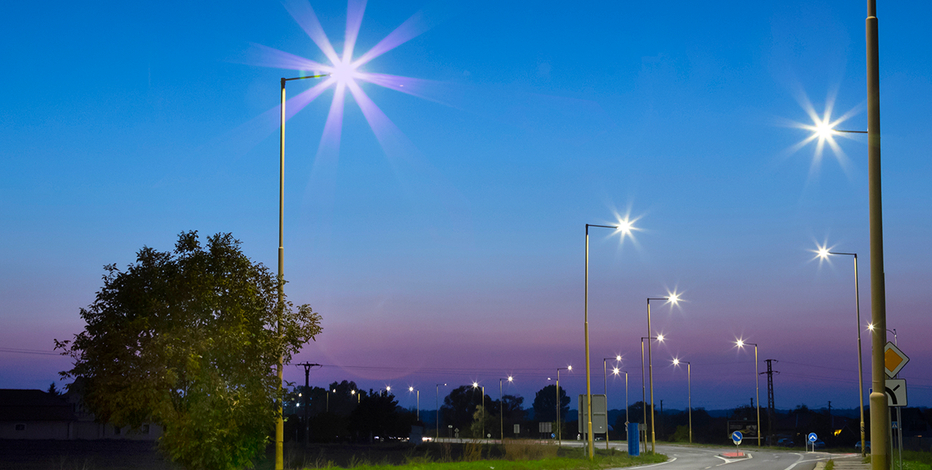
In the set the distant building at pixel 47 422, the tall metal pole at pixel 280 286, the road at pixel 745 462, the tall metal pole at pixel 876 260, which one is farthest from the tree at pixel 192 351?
the distant building at pixel 47 422

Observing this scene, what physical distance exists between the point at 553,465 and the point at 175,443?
19.0m

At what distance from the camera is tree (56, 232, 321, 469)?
16.2m

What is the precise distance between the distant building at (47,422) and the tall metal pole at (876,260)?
3218 inches

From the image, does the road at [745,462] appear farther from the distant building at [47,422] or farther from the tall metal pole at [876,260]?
the distant building at [47,422]

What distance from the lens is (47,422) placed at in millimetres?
85500

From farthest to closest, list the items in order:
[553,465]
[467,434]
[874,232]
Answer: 1. [467,434]
2. [553,465]
3. [874,232]

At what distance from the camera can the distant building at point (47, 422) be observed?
83.8m

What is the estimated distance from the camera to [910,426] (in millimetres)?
119312

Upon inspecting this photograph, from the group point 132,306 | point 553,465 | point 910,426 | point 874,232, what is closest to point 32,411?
point 553,465

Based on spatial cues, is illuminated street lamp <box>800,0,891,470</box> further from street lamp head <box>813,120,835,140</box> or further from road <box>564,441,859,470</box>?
road <box>564,441,859,470</box>

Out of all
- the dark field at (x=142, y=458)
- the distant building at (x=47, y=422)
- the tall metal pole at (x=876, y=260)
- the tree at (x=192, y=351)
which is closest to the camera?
the tall metal pole at (x=876, y=260)

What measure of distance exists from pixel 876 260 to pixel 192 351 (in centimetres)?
1235

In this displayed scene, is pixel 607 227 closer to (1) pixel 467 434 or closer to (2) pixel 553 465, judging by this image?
(2) pixel 553 465

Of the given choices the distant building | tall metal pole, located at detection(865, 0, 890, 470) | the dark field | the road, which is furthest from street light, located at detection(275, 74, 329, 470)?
Answer: the distant building
